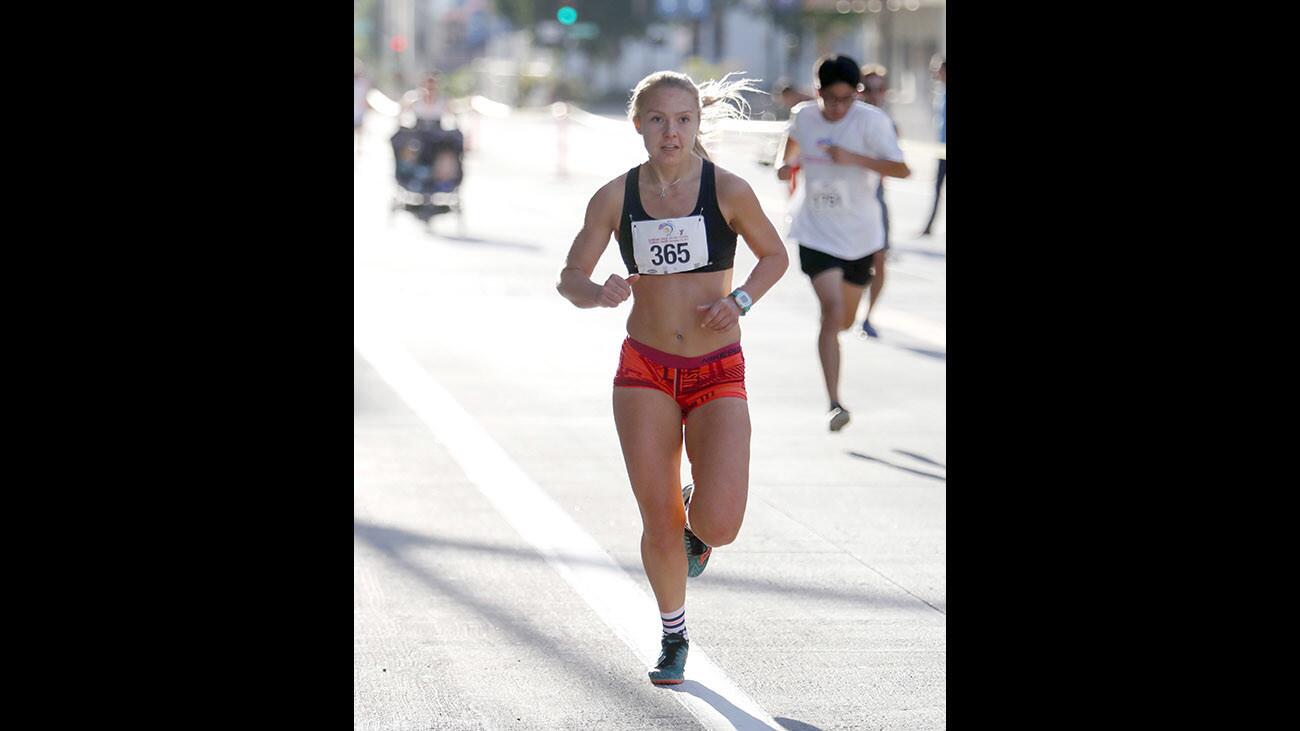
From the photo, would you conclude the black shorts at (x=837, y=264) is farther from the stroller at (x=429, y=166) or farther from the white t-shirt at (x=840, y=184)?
the stroller at (x=429, y=166)

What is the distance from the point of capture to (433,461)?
10094 mm

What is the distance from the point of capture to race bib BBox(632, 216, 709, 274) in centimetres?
606

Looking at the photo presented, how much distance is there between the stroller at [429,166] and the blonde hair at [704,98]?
1724 cm

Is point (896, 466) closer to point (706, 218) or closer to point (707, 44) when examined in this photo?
point (706, 218)

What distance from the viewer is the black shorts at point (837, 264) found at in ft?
35.9

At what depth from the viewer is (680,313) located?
610cm

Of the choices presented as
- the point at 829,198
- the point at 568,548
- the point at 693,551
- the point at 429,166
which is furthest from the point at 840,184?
the point at 429,166

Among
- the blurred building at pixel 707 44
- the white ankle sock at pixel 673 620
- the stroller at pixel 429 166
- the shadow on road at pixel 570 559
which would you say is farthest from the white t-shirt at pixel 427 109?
the blurred building at pixel 707 44

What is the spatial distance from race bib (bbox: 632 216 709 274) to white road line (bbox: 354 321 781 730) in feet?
3.94

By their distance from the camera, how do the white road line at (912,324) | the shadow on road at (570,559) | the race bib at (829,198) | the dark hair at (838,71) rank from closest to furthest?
the shadow on road at (570,559) < the dark hair at (838,71) < the race bib at (829,198) < the white road line at (912,324)

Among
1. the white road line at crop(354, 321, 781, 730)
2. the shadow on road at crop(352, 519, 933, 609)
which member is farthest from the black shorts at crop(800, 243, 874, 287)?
the shadow on road at crop(352, 519, 933, 609)
